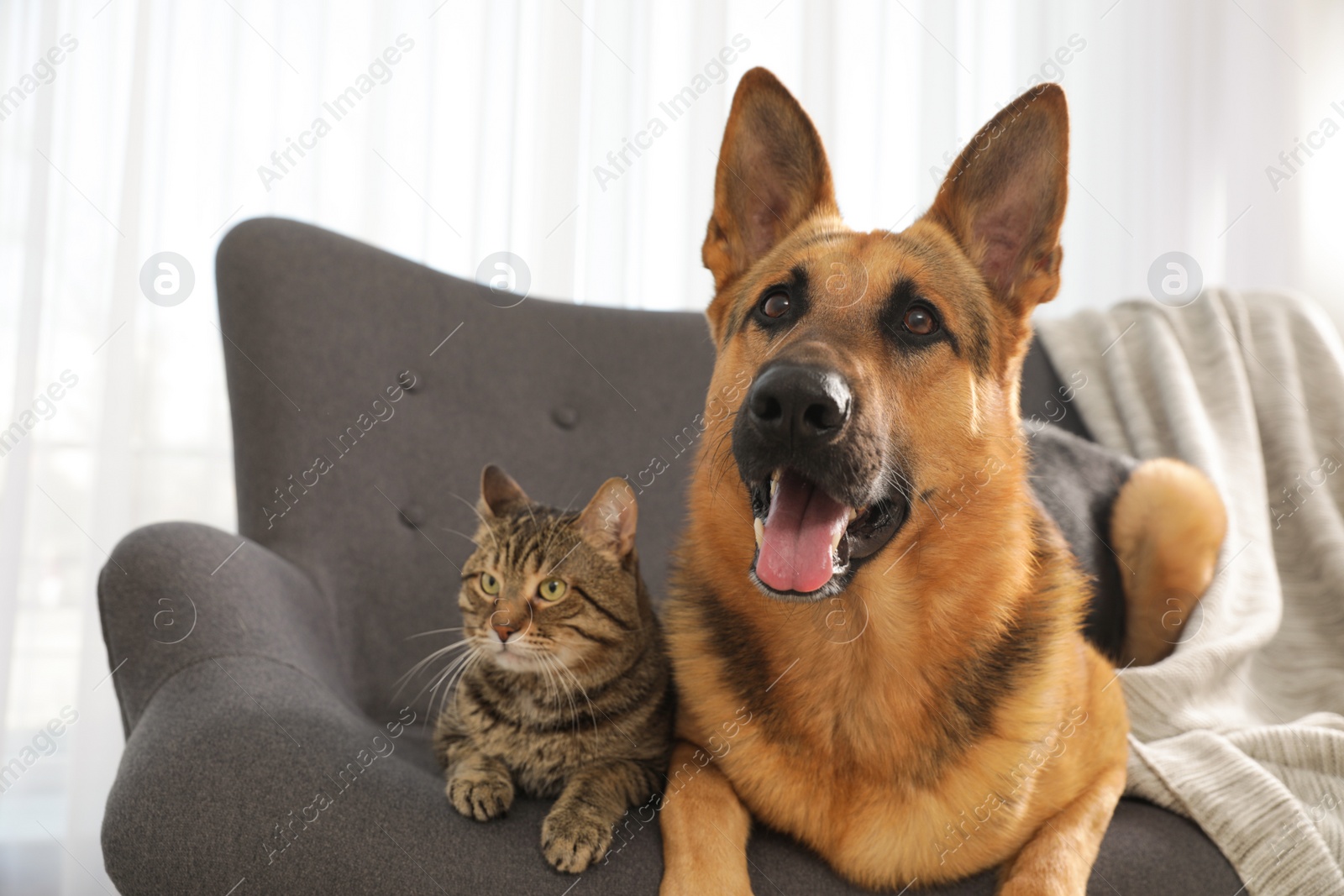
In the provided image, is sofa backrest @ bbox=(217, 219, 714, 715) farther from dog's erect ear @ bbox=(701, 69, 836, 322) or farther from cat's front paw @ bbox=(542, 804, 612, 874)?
cat's front paw @ bbox=(542, 804, 612, 874)

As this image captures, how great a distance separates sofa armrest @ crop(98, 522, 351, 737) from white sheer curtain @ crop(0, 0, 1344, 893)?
149 cm

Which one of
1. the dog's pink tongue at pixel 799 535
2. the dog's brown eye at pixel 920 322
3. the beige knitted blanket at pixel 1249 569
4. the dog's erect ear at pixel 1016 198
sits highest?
the dog's erect ear at pixel 1016 198

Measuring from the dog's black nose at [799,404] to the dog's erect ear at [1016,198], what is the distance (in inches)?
25.1

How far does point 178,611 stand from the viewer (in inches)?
66.9

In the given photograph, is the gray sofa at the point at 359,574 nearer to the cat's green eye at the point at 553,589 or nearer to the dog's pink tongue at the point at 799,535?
the cat's green eye at the point at 553,589

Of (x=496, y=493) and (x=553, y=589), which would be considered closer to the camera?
(x=553, y=589)

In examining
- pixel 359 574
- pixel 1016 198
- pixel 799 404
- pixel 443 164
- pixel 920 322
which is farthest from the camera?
pixel 443 164

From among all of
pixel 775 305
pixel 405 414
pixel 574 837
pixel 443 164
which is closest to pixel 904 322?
pixel 775 305

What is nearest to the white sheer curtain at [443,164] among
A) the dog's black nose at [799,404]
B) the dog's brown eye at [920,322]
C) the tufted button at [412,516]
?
the tufted button at [412,516]

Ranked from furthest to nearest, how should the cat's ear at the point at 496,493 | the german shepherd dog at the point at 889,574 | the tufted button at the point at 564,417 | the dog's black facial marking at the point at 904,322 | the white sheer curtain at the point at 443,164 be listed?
the white sheer curtain at the point at 443,164 → the tufted button at the point at 564,417 → the cat's ear at the point at 496,493 → the dog's black facial marking at the point at 904,322 → the german shepherd dog at the point at 889,574

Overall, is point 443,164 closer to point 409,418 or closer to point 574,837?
point 409,418

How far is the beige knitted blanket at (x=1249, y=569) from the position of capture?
163 centimetres

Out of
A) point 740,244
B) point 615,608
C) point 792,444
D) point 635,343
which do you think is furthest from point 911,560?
point 635,343

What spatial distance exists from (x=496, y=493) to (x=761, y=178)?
2.86 ft
